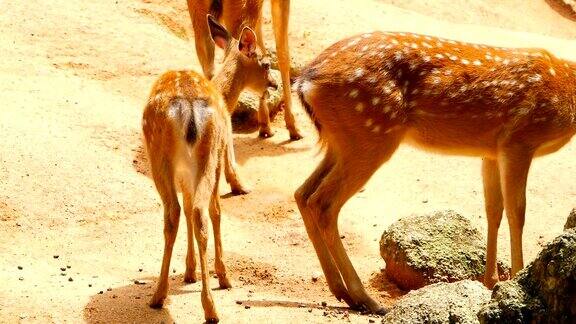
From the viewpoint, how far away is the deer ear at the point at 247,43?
809 centimetres

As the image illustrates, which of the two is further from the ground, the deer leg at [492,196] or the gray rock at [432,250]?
the deer leg at [492,196]

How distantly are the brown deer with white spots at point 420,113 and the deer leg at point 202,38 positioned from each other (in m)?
2.64

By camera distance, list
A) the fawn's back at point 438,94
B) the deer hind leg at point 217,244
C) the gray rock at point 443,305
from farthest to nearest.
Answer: the deer hind leg at point 217,244 < the fawn's back at point 438,94 < the gray rock at point 443,305

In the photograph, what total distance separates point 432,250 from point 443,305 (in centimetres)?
222

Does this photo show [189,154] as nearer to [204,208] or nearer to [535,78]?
[204,208]

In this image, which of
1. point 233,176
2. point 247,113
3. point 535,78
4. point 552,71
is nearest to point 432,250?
point 535,78

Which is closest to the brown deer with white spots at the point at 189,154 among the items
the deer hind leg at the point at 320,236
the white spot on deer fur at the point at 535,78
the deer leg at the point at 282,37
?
the deer hind leg at the point at 320,236

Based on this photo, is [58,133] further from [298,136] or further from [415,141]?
[415,141]

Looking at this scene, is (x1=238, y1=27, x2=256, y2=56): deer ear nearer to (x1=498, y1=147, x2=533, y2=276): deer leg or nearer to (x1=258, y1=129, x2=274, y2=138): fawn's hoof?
(x1=498, y1=147, x2=533, y2=276): deer leg

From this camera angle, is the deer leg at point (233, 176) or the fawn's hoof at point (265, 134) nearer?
the deer leg at point (233, 176)

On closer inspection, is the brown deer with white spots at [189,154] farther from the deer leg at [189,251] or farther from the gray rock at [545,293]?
the gray rock at [545,293]

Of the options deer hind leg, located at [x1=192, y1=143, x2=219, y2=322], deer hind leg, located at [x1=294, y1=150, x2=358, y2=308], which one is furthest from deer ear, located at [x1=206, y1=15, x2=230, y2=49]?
deer hind leg, located at [x1=192, y1=143, x2=219, y2=322]

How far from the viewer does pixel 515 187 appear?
282 inches

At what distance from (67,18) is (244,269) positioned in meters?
5.78
